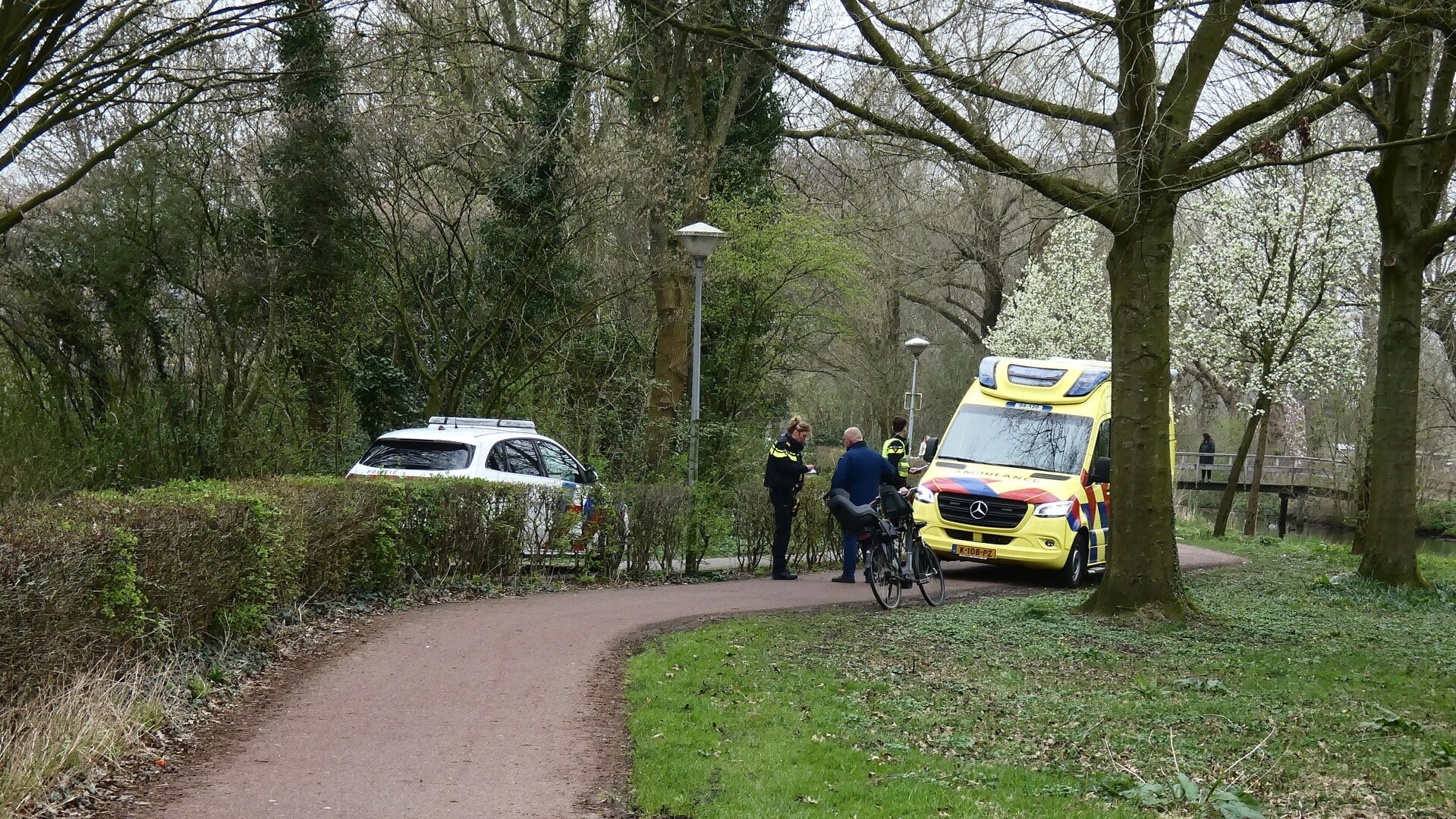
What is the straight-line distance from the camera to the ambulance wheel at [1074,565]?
54.9ft

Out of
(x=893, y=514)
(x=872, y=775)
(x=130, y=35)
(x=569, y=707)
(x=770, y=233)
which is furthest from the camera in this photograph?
(x=770, y=233)

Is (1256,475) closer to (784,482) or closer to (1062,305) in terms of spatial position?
(1062,305)

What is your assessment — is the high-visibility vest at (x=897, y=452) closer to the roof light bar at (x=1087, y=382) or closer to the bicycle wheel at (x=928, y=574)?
the bicycle wheel at (x=928, y=574)

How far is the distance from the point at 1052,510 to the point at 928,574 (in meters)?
3.26

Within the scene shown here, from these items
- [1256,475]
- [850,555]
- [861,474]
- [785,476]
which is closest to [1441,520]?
[1256,475]

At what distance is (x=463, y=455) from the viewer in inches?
573

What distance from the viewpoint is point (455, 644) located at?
10.3 metres

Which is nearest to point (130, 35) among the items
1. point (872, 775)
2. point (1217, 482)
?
point (872, 775)

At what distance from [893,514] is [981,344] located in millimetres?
34176

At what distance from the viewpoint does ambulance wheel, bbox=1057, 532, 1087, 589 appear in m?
16.7

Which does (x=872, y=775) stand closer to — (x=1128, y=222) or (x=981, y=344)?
(x=1128, y=222)

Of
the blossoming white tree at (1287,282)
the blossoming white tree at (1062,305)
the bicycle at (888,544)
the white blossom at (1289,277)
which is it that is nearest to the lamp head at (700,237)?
the bicycle at (888,544)

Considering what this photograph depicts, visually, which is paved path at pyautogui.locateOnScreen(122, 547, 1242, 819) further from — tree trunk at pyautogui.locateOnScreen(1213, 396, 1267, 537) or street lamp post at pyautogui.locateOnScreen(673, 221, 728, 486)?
tree trunk at pyautogui.locateOnScreen(1213, 396, 1267, 537)

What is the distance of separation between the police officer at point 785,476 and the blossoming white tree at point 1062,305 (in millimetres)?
27889
